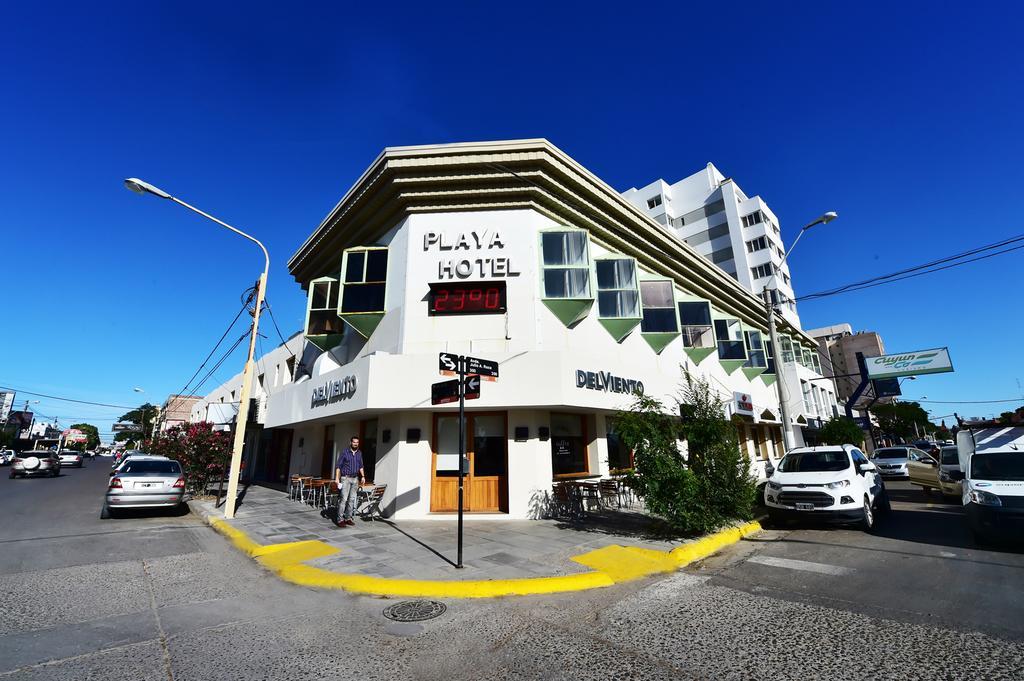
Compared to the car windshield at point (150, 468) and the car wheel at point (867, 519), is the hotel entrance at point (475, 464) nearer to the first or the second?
the car windshield at point (150, 468)

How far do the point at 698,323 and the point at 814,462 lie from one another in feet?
33.8

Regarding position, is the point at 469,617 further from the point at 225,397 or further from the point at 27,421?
the point at 27,421

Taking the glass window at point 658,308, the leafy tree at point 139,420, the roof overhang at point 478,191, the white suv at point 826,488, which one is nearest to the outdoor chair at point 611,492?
the white suv at point 826,488

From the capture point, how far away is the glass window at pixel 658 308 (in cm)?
1617

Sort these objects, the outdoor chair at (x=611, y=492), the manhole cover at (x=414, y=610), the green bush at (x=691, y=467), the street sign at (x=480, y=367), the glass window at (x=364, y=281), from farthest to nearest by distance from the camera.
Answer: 1. the glass window at (x=364, y=281)
2. the outdoor chair at (x=611, y=492)
3. the green bush at (x=691, y=467)
4. the street sign at (x=480, y=367)
5. the manhole cover at (x=414, y=610)

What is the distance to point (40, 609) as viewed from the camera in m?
4.75

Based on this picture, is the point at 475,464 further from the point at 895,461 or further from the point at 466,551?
the point at 895,461

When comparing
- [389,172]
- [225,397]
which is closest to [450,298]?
[389,172]

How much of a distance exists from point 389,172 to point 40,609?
39.6 ft

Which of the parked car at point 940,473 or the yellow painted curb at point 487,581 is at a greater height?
the parked car at point 940,473

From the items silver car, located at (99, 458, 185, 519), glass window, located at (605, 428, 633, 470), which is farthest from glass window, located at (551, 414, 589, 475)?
silver car, located at (99, 458, 185, 519)

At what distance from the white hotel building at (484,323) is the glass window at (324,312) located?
0.06 metres

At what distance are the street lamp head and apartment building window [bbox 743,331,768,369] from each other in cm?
2632

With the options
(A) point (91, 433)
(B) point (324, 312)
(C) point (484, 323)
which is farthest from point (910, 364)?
(A) point (91, 433)
